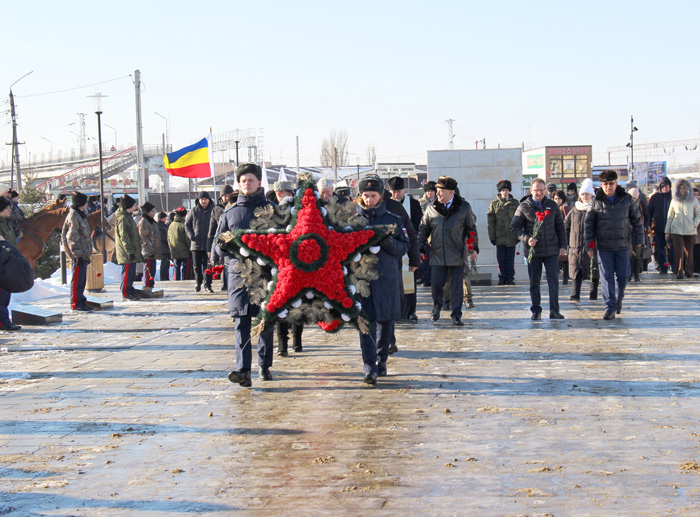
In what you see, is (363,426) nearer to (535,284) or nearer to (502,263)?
(535,284)

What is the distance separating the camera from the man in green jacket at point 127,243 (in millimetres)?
16312

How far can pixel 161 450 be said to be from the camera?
5949 mm

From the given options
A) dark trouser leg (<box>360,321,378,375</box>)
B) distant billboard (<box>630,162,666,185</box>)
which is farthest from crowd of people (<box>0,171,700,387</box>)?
distant billboard (<box>630,162,666,185</box>)

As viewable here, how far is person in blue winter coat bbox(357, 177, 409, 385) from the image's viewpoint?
26.3 ft

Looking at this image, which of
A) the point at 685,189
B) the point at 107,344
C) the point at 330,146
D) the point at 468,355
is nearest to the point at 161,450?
the point at 468,355

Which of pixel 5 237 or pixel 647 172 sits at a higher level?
pixel 647 172

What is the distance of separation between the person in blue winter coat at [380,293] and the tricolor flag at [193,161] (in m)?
16.4

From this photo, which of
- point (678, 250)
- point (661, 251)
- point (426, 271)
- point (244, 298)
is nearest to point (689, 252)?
point (678, 250)

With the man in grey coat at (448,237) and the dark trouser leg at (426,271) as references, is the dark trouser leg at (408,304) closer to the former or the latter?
the man in grey coat at (448,237)

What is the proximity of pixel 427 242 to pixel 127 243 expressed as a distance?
6.60m

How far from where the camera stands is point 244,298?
806 cm

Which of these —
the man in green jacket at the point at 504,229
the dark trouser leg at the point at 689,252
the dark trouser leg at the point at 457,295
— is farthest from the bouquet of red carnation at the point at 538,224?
the dark trouser leg at the point at 689,252

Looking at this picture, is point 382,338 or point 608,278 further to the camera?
point 608,278

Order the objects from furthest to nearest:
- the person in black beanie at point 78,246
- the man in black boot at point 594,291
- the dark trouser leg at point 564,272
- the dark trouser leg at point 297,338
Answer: the dark trouser leg at point 564,272 < the man in black boot at point 594,291 < the person in black beanie at point 78,246 < the dark trouser leg at point 297,338
